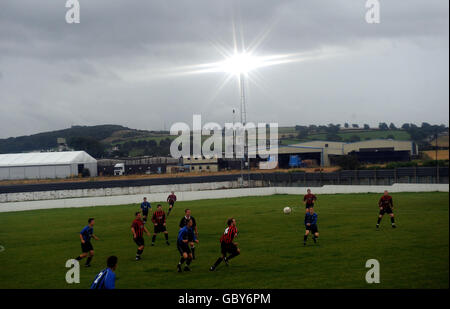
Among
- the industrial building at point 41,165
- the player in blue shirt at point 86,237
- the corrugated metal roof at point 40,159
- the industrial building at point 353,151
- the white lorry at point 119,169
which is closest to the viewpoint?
the player in blue shirt at point 86,237

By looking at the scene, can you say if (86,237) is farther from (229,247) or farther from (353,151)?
(353,151)

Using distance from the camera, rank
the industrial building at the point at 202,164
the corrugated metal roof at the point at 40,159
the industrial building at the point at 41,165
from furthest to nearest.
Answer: the industrial building at the point at 202,164 < the corrugated metal roof at the point at 40,159 < the industrial building at the point at 41,165

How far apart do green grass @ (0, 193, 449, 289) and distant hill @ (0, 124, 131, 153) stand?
266 ft

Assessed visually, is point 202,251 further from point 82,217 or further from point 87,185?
point 87,185

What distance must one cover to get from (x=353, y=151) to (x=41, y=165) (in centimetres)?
5441

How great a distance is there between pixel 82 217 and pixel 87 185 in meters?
25.7

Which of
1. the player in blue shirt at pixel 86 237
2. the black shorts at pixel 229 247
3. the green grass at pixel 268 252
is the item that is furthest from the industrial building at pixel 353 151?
the player in blue shirt at pixel 86 237

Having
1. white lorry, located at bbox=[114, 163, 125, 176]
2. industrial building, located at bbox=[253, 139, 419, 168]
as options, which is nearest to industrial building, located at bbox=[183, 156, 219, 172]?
industrial building, located at bbox=[253, 139, 419, 168]

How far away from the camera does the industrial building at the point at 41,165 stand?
7331cm

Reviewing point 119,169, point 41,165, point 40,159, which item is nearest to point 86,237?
point 41,165

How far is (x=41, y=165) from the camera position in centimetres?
7488

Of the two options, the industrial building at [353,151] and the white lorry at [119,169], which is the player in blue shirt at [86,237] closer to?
the industrial building at [353,151]

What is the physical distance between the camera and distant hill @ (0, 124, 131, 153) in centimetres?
11831

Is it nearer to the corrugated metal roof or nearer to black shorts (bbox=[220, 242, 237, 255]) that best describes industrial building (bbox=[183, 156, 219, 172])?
the corrugated metal roof
